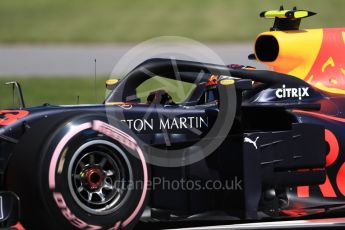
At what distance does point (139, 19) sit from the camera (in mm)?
31391

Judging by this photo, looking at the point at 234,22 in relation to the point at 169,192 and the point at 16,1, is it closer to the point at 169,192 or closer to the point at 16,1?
the point at 16,1

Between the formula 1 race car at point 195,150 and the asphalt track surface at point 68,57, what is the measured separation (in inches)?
550

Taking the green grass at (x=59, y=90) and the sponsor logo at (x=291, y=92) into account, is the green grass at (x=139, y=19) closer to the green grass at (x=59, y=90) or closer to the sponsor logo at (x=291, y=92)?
the green grass at (x=59, y=90)

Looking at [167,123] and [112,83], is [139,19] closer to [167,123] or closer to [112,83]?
[112,83]

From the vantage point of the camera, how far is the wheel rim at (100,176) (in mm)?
5793

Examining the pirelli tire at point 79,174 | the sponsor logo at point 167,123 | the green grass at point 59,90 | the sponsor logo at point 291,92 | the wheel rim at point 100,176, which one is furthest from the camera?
the green grass at point 59,90

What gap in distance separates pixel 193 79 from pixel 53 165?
246cm

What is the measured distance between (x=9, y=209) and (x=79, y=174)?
1.79 feet

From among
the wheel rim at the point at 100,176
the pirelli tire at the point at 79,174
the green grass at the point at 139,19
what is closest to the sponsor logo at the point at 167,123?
the pirelli tire at the point at 79,174

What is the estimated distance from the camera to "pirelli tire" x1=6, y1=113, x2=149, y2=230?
560cm

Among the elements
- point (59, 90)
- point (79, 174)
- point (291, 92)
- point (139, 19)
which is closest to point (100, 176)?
point (79, 174)

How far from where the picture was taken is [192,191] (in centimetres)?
641

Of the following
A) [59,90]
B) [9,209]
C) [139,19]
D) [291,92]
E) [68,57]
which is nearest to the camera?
[9,209]

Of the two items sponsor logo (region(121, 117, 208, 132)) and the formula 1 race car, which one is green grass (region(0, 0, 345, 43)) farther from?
sponsor logo (region(121, 117, 208, 132))
